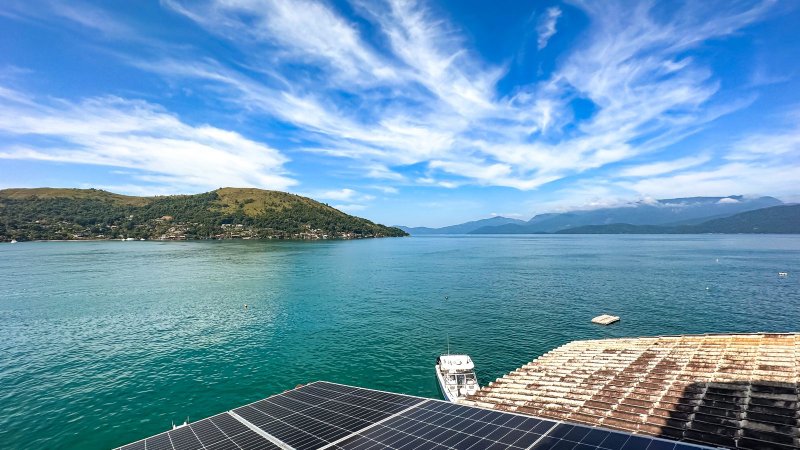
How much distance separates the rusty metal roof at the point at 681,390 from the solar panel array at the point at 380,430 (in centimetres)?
627

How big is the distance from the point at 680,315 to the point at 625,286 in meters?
34.0

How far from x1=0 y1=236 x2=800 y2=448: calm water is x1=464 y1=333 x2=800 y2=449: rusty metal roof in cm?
1374

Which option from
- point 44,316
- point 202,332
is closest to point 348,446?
point 202,332

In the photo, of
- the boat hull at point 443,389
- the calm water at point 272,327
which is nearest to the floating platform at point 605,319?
the calm water at point 272,327

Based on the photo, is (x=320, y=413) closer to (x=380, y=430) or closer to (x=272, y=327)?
(x=380, y=430)

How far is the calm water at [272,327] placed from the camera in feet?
131

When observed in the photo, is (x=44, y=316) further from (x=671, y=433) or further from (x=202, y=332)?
(x=671, y=433)

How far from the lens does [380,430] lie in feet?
66.8

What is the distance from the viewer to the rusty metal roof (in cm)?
1959

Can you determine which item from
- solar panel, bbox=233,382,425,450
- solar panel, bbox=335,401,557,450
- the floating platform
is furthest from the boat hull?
the floating platform

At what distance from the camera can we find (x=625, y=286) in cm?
10488

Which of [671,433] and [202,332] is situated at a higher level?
[671,433]

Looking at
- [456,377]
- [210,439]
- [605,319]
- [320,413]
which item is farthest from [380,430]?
[605,319]

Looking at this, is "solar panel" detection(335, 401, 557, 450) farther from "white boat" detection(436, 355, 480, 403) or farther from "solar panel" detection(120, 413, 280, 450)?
"white boat" detection(436, 355, 480, 403)
